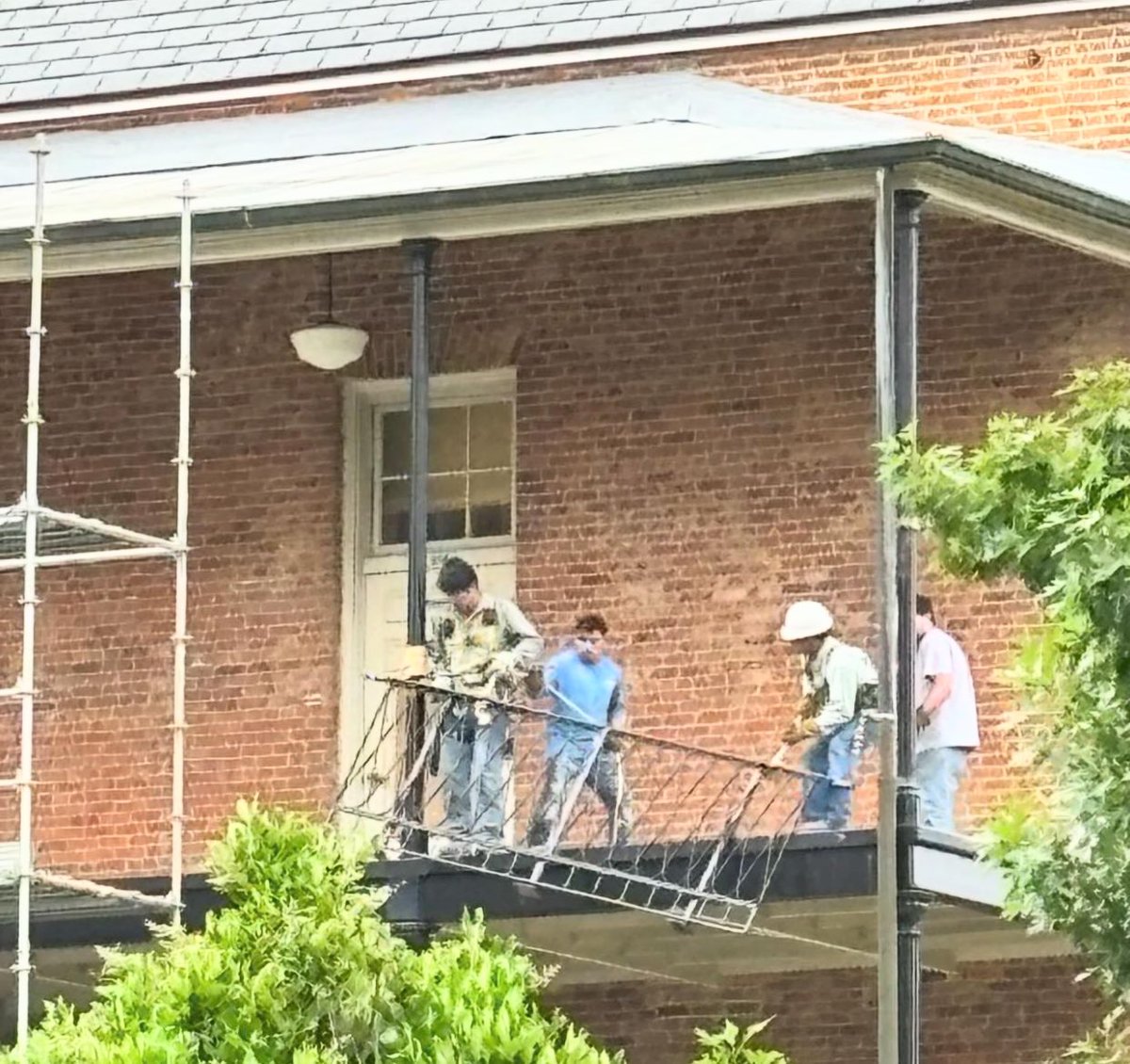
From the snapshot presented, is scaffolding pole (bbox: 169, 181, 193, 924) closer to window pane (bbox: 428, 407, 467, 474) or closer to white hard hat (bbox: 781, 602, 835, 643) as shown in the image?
white hard hat (bbox: 781, 602, 835, 643)

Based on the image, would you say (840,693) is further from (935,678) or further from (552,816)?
(552,816)

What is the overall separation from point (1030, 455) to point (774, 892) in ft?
13.3

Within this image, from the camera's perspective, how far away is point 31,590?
47.9 feet

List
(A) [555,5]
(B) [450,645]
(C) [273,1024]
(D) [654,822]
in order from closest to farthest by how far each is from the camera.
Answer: (C) [273,1024], (B) [450,645], (D) [654,822], (A) [555,5]

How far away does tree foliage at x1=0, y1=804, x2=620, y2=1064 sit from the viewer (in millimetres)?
10781

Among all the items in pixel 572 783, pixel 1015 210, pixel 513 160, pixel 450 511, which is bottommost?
pixel 572 783

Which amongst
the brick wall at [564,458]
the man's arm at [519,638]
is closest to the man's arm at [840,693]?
the man's arm at [519,638]

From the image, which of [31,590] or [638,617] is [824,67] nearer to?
[638,617]

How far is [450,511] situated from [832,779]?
A: 12.4ft

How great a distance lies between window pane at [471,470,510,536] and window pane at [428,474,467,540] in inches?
1.9

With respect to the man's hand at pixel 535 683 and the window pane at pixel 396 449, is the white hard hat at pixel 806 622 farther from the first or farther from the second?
the window pane at pixel 396 449

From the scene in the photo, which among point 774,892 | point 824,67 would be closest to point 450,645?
point 774,892

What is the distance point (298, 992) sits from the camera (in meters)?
10.9

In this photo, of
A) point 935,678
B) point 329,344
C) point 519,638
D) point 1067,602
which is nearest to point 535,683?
point 519,638
